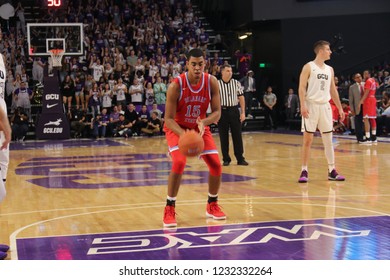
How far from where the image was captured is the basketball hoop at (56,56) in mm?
23969

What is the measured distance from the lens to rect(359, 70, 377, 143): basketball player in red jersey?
59.3 feet

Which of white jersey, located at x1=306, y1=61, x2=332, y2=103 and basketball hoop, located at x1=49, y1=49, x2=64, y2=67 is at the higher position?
basketball hoop, located at x1=49, y1=49, x2=64, y2=67

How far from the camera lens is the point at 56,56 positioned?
24.0m

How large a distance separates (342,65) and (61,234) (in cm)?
2380

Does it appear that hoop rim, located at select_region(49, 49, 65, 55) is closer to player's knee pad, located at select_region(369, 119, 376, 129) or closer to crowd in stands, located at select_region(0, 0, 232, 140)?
crowd in stands, located at select_region(0, 0, 232, 140)

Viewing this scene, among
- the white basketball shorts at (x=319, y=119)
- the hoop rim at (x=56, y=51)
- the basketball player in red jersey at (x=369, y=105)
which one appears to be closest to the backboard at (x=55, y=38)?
the hoop rim at (x=56, y=51)

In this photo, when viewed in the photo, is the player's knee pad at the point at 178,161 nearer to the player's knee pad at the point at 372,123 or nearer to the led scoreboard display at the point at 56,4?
the player's knee pad at the point at 372,123

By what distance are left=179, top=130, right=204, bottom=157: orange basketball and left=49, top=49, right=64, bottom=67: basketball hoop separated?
702 inches

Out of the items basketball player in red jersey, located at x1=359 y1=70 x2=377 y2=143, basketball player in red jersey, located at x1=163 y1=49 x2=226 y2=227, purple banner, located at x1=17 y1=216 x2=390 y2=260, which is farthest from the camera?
basketball player in red jersey, located at x1=359 y1=70 x2=377 y2=143

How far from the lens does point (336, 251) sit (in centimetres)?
588

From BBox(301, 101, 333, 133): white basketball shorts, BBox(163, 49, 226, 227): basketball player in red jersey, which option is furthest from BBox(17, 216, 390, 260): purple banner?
BBox(301, 101, 333, 133): white basketball shorts

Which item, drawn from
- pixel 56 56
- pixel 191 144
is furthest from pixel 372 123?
pixel 191 144

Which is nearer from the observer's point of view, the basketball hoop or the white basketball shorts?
the white basketball shorts
